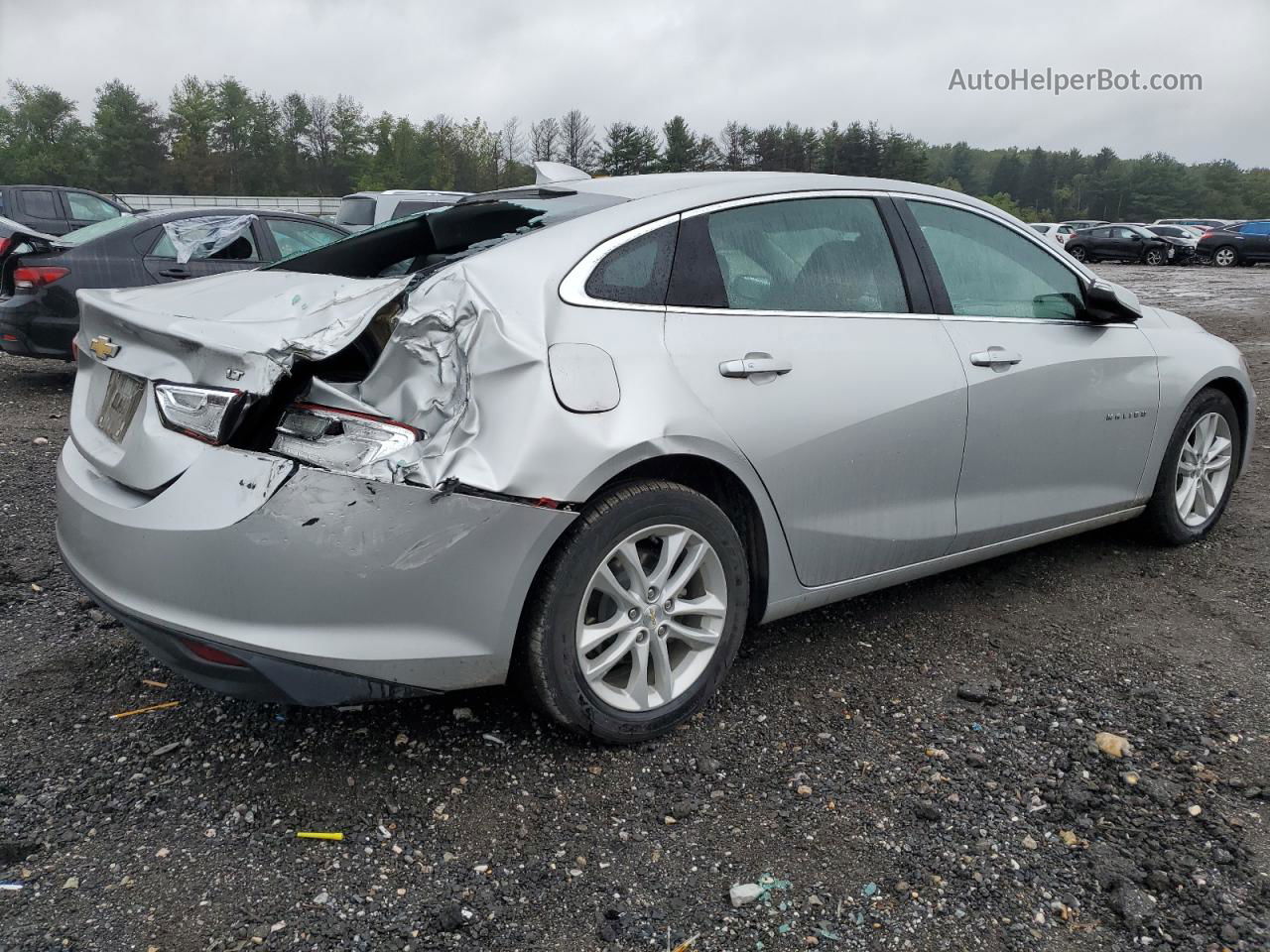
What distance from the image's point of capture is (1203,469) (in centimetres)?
446

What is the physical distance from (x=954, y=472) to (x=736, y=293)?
3.37 feet

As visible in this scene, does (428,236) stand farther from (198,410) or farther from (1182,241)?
(1182,241)

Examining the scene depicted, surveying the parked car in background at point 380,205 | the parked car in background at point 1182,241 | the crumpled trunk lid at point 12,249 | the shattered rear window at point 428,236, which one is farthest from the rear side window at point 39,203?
the parked car in background at point 1182,241

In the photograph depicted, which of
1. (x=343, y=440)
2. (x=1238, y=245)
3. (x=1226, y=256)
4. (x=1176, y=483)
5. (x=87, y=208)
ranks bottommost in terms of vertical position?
(x=1176, y=483)

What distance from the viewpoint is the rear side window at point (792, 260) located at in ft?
9.27

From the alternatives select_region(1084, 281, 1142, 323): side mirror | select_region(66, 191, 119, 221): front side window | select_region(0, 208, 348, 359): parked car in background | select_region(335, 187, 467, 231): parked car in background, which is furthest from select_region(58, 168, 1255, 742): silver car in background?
select_region(66, 191, 119, 221): front side window

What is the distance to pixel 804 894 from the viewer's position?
2174 mm

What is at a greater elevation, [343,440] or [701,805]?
[343,440]

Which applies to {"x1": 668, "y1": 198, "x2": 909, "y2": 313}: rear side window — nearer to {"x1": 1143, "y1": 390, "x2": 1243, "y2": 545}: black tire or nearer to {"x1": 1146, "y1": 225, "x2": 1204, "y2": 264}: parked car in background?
{"x1": 1143, "y1": 390, "x2": 1243, "y2": 545}: black tire

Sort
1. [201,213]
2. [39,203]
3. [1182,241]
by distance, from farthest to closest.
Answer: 1. [1182,241]
2. [39,203]
3. [201,213]

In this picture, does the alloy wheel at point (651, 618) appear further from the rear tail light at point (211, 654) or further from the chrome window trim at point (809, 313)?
the rear tail light at point (211, 654)

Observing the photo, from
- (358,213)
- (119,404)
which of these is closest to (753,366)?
(119,404)

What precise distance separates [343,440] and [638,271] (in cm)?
93

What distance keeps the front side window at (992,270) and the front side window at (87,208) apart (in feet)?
55.5
